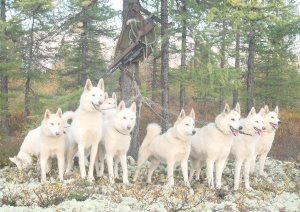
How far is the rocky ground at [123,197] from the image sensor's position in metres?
6.35

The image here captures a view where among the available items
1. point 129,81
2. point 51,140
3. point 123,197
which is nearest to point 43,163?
point 51,140

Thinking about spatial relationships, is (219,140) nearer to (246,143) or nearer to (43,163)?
(246,143)

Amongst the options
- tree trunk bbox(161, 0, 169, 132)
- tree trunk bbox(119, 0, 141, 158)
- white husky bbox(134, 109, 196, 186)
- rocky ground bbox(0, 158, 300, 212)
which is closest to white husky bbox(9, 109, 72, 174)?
rocky ground bbox(0, 158, 300, 212)

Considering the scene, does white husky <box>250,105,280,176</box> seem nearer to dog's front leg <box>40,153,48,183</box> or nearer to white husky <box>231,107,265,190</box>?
white husky <box>231,107,265,190</box>

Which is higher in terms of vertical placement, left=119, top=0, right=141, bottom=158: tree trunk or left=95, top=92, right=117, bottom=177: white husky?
left=119, top=0, right=141, bottom=158: tree trunk

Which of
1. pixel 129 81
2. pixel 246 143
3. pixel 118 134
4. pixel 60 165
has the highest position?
pixel 129 81

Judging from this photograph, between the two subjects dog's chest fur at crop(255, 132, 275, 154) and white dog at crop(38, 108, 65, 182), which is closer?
white dog at crop(38, 108, 65, 182)

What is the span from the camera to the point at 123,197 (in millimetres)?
7105

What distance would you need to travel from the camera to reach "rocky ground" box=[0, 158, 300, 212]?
635 cm

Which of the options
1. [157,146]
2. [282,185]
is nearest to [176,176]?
[157,146]

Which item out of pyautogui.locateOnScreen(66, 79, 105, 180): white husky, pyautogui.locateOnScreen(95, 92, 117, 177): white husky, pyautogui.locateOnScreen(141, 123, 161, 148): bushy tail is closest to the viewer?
pyautogui.locateOnScreen(66, 79, 105, 180): white husky

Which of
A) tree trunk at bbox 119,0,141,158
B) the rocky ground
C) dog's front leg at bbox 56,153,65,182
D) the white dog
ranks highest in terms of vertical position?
tree trunk at bbox 119,0,141,158

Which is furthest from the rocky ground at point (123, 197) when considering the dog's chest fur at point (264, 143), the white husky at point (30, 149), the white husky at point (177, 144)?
the dog's chest fur at point (264, 143)

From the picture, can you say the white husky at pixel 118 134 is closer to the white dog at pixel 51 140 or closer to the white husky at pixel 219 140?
the white dog at pixel 51 140
